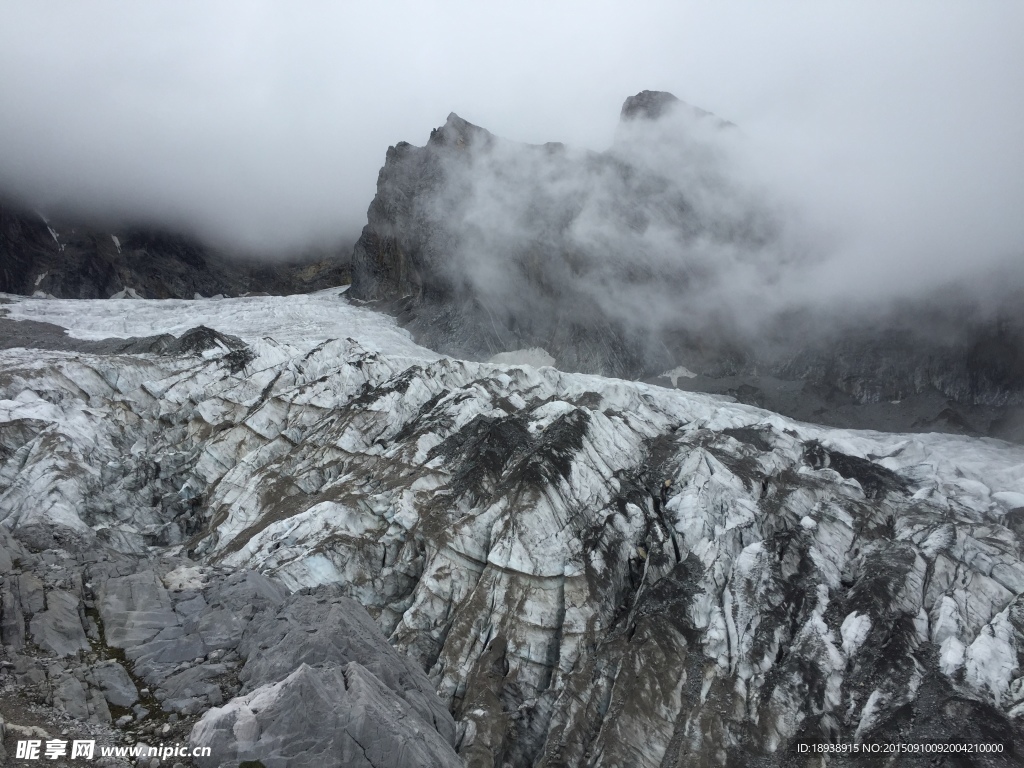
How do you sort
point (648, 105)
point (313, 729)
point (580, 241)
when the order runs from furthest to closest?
point (648, 105) < point (580, 241) < point (313, 729)

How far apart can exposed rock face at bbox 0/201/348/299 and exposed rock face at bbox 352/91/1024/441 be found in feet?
150

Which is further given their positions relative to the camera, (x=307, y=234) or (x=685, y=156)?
(x=307, y=234)

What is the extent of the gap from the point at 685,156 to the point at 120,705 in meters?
124

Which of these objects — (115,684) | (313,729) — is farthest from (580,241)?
(115,684)

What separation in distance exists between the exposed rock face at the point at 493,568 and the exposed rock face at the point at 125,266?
257 ft

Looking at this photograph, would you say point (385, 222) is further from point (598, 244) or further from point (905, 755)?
point (905, 755)

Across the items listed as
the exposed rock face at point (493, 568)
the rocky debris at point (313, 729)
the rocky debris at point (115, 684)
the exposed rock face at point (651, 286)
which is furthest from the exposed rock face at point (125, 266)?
the rocky debris at point (313, 729)

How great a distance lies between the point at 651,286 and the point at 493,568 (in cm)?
7750

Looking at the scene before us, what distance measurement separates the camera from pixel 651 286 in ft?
358

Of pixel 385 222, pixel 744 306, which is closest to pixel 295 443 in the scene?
pixel 744 306

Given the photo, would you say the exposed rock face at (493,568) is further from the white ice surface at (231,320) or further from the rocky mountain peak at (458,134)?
the rocky mountain peak at (458,134)

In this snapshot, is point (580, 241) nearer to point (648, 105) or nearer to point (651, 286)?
point (651, 286)

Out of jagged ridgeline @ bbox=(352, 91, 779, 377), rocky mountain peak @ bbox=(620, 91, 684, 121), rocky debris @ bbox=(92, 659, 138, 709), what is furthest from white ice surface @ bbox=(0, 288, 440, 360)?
rocky mountain peak @ bbox=(620, 91, 684, 121)

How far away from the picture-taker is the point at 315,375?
237 feet
